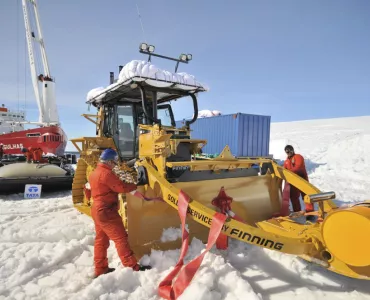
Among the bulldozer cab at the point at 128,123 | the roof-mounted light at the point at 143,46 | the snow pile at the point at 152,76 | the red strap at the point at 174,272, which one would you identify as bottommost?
the red strap at the point at 174,272

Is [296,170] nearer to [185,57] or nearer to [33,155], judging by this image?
[185,57]

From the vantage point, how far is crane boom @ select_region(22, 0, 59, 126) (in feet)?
48.8

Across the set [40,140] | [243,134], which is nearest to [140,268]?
[243,134]

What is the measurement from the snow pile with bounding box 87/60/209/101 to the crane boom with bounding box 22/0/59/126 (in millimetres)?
12980

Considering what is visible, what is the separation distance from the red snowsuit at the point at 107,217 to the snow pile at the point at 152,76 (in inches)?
53.9

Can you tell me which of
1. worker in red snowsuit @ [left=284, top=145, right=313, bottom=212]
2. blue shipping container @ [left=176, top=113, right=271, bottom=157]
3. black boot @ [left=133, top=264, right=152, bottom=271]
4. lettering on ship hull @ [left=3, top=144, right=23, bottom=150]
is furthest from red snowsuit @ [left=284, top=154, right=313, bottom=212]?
lettering on ship hull @ [left=3, top=144, right=23, bottom=150]

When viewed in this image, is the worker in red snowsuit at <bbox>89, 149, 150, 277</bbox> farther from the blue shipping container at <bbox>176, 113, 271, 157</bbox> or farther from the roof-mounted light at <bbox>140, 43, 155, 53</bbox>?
the blue shipping container at <bbox>176, 113, 271, 157</bbox>

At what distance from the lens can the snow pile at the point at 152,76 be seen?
349cm

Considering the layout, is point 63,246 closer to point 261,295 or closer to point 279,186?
point 261,295

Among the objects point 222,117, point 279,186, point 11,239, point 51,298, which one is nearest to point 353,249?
point 279,186

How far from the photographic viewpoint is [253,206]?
4.10m

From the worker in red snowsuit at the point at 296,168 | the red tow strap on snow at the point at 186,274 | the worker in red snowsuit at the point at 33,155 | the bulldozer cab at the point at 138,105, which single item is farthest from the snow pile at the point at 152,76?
the worker in red snowsuit at the point at 33,155

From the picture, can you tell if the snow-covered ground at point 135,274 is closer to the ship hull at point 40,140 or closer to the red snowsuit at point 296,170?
the red snowsuit at point 296,170

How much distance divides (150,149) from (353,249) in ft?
8.51
